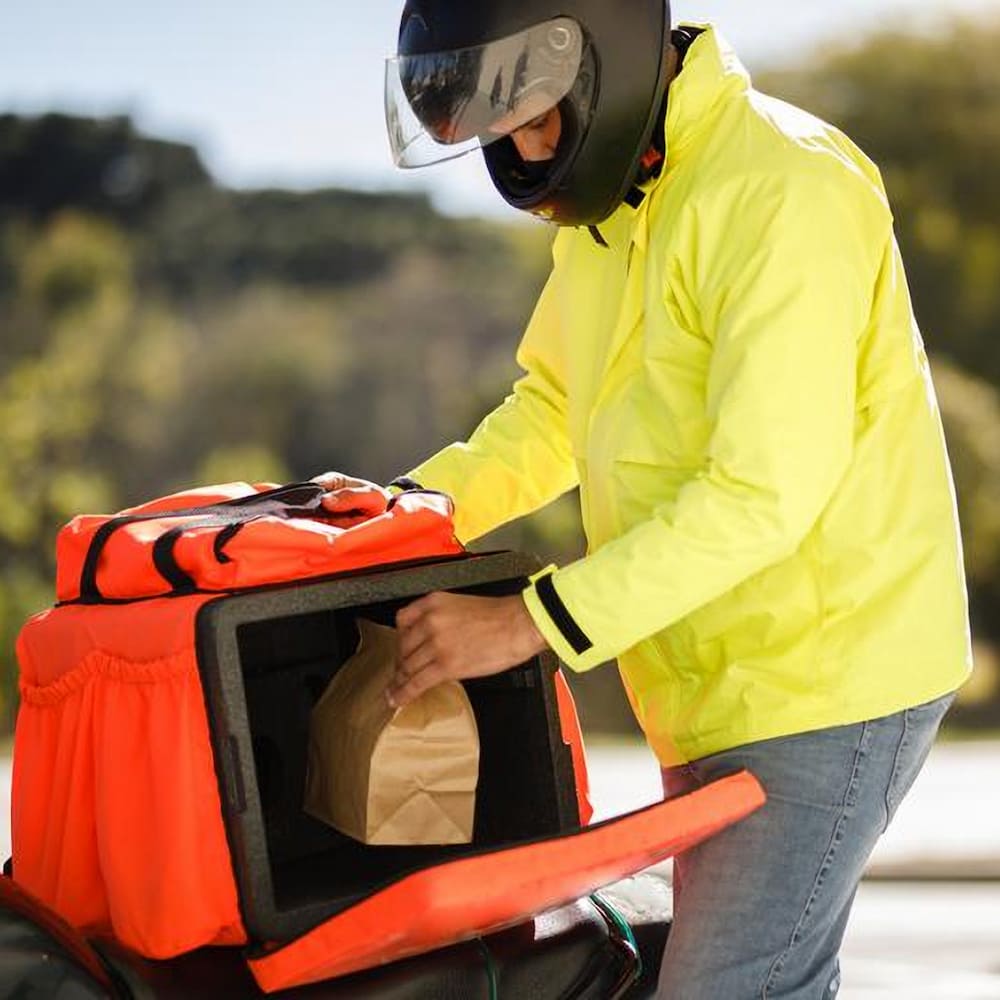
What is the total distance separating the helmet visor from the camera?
198cm

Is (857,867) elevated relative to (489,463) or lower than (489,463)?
lower

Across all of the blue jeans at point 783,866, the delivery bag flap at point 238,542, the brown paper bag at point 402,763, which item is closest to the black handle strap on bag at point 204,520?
the delivery bag flap at point 238,542

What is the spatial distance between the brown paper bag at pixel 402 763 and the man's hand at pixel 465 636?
102mm

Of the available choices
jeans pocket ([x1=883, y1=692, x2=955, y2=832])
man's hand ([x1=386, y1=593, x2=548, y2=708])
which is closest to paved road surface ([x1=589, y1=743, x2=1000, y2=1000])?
jeans pocket ([x1=883, y1=692, x2=955, y2=832])

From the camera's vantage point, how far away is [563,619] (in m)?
1.89

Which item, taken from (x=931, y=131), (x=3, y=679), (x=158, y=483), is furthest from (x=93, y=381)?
(x=931, y=131)

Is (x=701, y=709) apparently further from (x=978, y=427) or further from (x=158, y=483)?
(x=158, y=483)

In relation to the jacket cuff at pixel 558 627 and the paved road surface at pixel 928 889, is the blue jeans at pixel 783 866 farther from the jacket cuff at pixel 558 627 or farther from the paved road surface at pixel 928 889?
the paved road surface at pixel 928 889

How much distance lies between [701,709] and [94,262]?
964 inches

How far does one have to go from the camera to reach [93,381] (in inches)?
839

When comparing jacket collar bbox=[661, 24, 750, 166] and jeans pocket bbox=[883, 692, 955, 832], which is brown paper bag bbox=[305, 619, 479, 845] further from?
jacket collar bbox=[661, 24, 750, 166]

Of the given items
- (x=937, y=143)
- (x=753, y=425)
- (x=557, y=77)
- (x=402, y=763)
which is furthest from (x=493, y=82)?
(x=937, y=143)

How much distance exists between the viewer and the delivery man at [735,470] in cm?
186

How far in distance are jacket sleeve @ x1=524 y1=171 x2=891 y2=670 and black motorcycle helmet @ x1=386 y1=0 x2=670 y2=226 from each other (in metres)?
0.17
